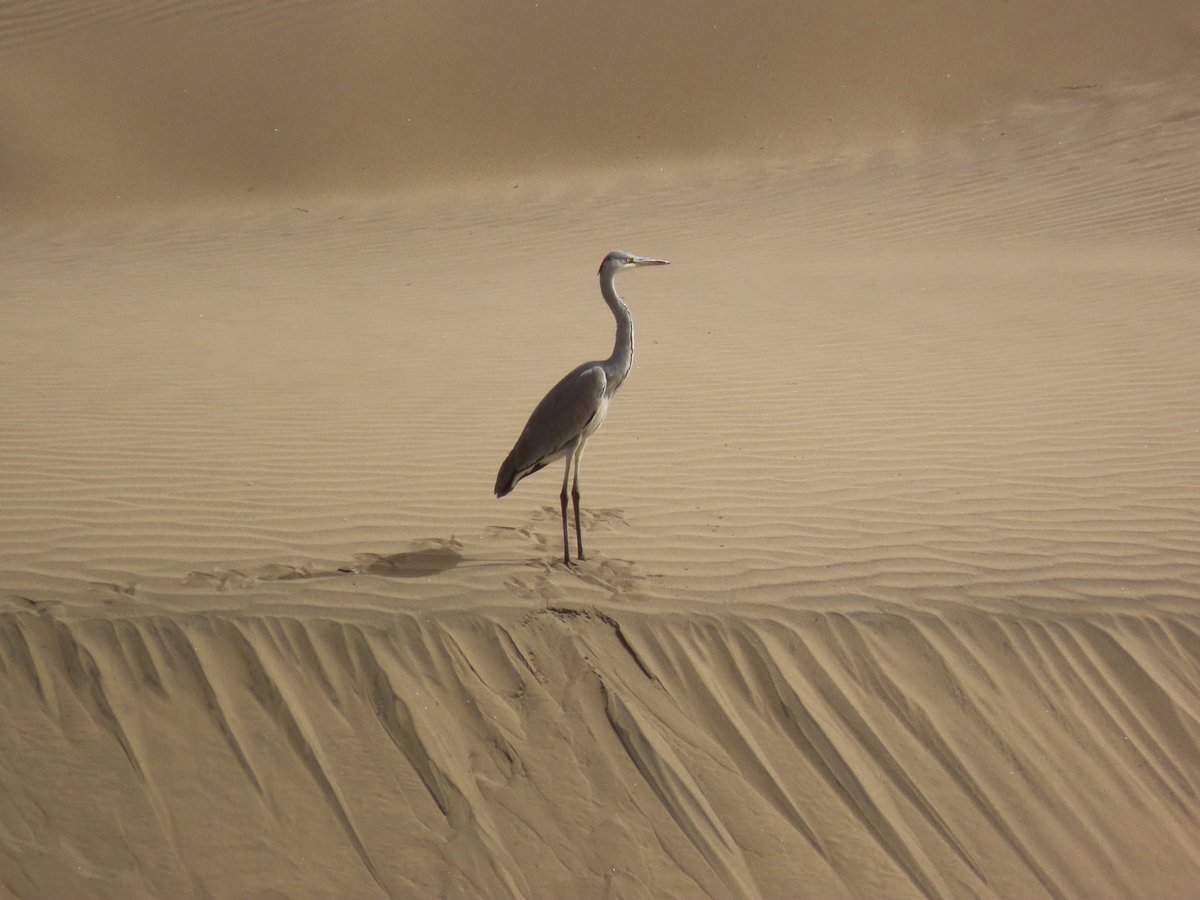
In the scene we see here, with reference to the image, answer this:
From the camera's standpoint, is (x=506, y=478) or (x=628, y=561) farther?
(x=506, y=478)

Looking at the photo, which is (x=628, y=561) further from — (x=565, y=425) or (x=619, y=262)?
(x=619, y=262)

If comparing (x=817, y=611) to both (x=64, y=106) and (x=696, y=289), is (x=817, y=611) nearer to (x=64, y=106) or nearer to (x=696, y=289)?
(x=696, y=289)

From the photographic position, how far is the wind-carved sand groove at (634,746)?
3.60 meters

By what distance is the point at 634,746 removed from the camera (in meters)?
Result: 3.93

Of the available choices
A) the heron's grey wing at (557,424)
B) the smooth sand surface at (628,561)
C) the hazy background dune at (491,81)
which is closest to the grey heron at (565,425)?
the heron's grey wing at (557,424)

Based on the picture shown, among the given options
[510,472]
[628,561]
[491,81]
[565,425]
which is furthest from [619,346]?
[491,81]

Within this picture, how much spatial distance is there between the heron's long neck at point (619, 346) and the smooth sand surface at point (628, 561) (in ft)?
2.58

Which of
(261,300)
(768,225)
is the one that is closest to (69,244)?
(261,300)

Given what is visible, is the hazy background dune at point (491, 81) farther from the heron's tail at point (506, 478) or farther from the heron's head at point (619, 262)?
the heron's tail at point (506, 478)

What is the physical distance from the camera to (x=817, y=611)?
4504 mm

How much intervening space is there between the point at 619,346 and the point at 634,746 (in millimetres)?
2147

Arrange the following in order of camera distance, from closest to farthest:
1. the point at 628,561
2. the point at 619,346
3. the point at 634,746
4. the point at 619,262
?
the point at 634,746
the point at 628,561
the point at 619,346
the point at 619,262

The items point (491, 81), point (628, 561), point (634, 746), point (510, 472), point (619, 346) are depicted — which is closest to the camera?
point (634, 746)

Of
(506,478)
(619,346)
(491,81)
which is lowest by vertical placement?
(506,478)
